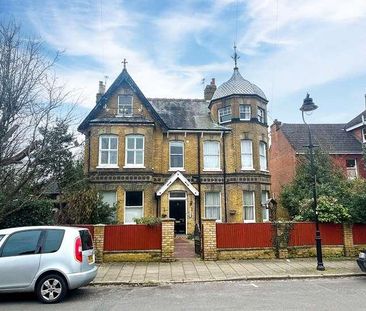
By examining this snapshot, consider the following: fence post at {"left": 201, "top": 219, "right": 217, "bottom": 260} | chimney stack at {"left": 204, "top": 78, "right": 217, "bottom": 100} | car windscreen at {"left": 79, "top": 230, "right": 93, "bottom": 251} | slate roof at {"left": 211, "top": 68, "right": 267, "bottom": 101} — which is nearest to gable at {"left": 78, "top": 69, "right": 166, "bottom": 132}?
slate roof at {"left": 211, "top": 68, "right": 267, "bottom": 101}

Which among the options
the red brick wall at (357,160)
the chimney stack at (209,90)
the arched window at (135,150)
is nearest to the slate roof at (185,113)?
the chimney stack at (209,90)

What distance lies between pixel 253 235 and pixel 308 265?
2.38 meters

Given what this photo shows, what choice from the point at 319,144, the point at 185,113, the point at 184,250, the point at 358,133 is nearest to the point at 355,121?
the point at 358,133

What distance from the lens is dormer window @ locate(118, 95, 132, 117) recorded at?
22500 mm

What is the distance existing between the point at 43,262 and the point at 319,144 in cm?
2526

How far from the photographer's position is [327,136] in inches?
1211

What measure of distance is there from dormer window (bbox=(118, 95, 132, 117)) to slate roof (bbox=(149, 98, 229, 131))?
2695mm

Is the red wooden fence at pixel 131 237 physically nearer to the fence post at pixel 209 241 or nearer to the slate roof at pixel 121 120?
the fence post at pixel 209 241

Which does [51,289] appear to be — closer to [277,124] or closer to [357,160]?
A: [357,160]

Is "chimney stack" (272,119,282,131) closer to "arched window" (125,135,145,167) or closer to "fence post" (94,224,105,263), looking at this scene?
"arched window" (125,135,145,167)

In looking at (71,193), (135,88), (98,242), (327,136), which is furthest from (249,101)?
(98,242)

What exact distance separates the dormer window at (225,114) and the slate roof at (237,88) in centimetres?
95

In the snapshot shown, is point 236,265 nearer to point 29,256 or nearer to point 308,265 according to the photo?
point 308,265

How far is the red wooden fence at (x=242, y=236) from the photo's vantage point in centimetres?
1400
